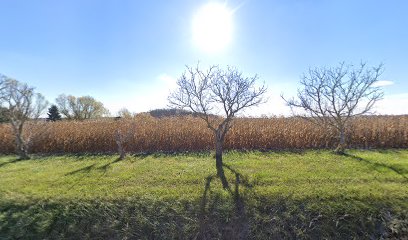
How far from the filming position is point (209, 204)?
548 cm

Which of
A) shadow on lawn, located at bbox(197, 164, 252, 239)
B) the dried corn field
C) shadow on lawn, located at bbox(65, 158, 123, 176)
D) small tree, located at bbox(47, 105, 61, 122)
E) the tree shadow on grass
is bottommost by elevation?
shadow on lawn, located at bbox(197, 164, 252, 239)

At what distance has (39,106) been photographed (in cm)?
1357

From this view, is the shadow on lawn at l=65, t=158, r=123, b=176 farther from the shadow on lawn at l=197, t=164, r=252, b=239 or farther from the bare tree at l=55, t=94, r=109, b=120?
the bare tree at l=55, t=94, r=109, b=120

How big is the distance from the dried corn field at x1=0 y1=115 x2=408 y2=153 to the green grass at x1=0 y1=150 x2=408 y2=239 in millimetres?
3897

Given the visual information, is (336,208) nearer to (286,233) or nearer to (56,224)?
(286,233)

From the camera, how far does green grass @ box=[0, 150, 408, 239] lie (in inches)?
197

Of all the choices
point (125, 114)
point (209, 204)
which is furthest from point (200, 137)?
point (125, 114)

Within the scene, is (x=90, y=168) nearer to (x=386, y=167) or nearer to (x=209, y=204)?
(x=209, y=204)

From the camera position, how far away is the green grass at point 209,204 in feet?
16.4

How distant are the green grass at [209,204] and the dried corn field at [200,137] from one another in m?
3.90

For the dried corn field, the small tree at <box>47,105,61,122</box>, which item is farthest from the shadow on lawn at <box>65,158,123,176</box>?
the small tree at <box>47,105,61,122</box>

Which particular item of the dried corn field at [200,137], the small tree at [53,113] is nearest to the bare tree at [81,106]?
the small tree at [53,113]

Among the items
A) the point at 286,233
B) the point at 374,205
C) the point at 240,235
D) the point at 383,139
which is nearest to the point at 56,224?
the point at 240,235

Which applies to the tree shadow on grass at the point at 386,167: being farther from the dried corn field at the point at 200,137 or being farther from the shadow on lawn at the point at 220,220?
the shadow on lawn at the point at 220,220
